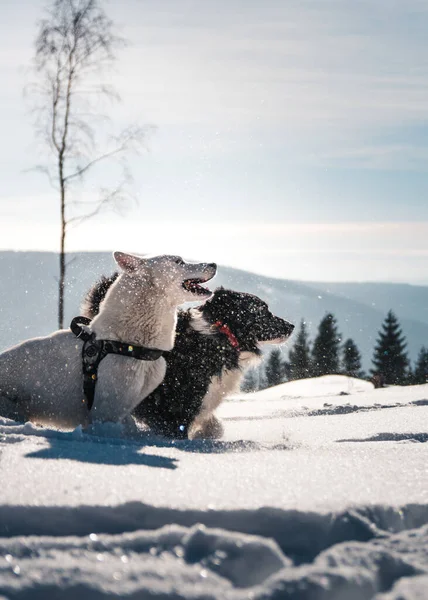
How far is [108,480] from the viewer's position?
6.51 feet

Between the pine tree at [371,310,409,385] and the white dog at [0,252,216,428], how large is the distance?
1842 inches

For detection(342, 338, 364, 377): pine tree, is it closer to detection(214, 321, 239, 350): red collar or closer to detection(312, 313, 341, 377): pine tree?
detection(312, 313, 341, 377): pine tree

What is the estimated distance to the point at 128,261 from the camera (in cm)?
452

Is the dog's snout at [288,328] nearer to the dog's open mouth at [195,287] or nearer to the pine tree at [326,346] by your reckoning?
the dog's open mouth at [195,287]

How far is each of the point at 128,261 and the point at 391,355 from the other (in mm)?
49311

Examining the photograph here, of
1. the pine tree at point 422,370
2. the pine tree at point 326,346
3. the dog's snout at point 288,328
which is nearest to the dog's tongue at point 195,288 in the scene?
the dog's snout at point 288,328

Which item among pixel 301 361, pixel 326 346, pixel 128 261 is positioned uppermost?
pixel 128 261

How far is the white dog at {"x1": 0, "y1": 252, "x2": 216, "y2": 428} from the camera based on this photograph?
13.6 ft

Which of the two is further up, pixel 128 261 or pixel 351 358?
pixel 128 261

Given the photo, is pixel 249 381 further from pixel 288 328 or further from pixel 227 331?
pixel 227 331

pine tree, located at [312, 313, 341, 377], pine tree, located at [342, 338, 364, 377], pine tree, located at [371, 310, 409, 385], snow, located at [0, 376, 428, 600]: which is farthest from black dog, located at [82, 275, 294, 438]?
pine tree, located at [342, 338, 364, 377]

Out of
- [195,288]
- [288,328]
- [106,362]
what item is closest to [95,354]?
[106,362]

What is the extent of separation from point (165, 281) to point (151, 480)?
258 cm

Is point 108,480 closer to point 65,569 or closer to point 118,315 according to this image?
point 65,569
